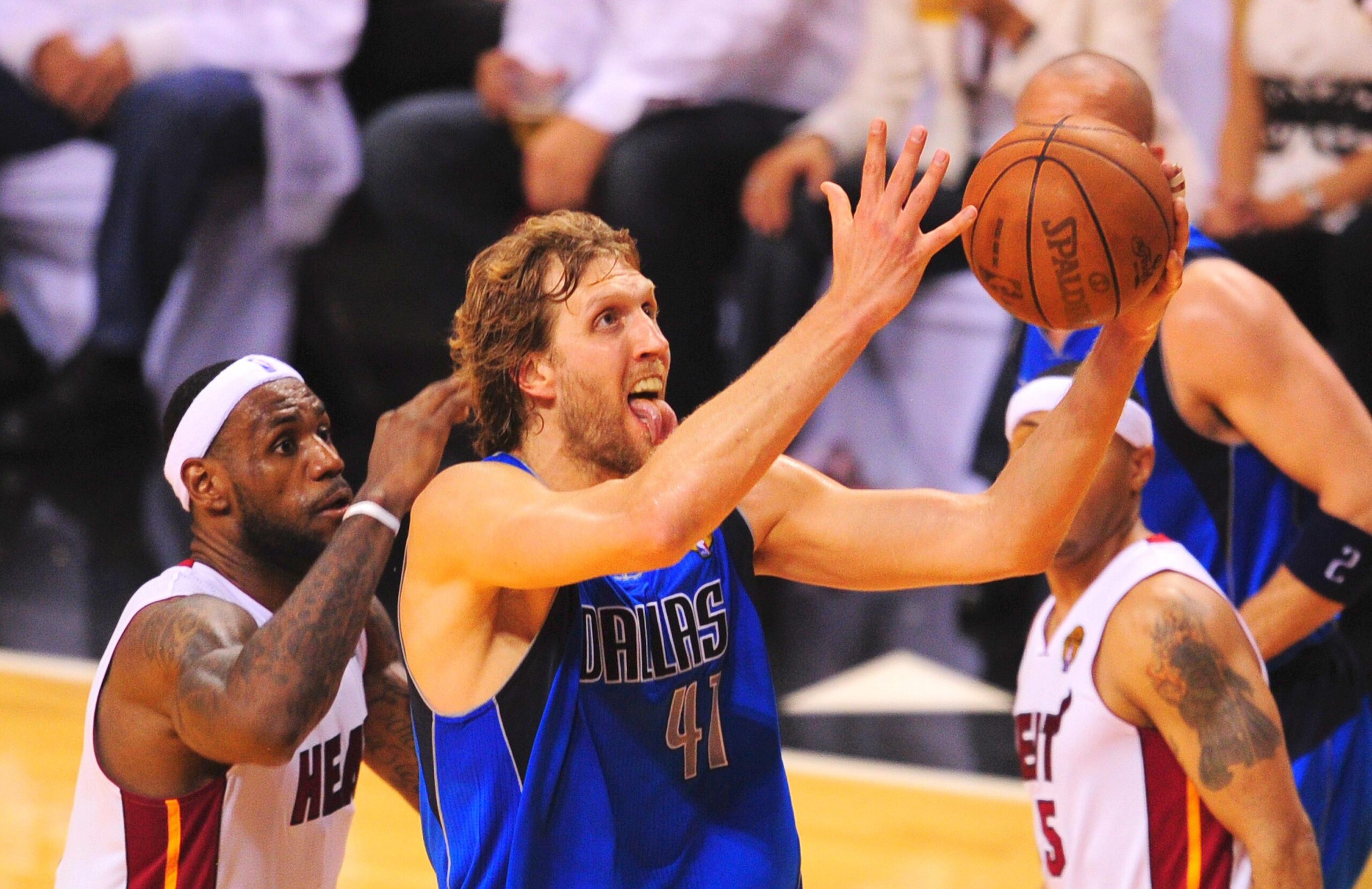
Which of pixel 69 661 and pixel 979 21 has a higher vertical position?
pixel 979 21

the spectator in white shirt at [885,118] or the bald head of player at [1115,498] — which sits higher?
the bald head of player at [1115,498]

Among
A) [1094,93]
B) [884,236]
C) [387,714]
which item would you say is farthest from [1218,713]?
[387,714]

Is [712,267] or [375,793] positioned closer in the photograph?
[375,793]

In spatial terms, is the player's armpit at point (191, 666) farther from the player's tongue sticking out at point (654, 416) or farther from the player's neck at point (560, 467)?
the player's tongue sticking out at point (654, 416)

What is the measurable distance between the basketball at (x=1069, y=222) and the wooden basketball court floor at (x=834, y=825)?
232 cm

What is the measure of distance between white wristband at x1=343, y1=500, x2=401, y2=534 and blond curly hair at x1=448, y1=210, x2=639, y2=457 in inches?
7.7

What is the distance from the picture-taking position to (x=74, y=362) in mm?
8594

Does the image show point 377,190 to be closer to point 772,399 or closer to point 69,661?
point 69,661

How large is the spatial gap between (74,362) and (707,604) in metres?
6.73

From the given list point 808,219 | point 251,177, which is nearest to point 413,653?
point 808,219

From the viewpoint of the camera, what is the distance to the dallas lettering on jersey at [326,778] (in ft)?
9.93

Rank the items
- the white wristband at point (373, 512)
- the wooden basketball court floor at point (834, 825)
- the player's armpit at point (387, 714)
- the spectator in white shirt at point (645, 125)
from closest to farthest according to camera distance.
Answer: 1. the white wristband at point (373, 512)
2. the player's armpit at point (387, 714)
3. the wooden basketball court floor at point (834, 825)
4. the spectator in white shirt at point (645, 125)

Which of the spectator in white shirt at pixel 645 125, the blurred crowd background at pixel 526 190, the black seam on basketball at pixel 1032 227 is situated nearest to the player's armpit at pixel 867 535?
the black seam on basketball at pixel 1032 227

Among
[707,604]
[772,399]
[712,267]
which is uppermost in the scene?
[772,399]
